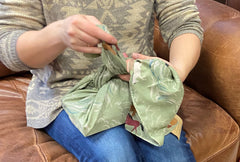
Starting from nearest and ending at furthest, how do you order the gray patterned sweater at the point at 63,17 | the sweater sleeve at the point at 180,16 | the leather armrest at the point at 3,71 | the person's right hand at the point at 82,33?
the person's right hand at the point at 82,33, the gray patterned sweater at the point at 63,17, the sweater sleeve at the point at 180,16, the leather armrest at the point at 3,71

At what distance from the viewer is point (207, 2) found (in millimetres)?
1005

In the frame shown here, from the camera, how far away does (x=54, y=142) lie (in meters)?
0.66

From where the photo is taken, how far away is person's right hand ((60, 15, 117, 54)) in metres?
0.46

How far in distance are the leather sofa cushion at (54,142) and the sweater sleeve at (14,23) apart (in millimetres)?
194

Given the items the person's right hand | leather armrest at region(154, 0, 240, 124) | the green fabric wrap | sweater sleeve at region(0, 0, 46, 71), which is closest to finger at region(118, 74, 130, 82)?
the green fabric wrap

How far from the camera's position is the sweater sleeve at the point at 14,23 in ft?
1.83

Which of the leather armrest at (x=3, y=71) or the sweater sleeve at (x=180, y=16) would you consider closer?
the sweater sleeve at (x=180, y=16)

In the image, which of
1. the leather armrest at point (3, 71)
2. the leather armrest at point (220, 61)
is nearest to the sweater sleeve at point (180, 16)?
the leather armrest at point (220, 61)

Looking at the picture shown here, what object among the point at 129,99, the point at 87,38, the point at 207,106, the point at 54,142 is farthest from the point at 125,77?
the point at 207,106

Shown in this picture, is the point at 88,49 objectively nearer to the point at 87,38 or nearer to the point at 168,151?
the point at 87,38

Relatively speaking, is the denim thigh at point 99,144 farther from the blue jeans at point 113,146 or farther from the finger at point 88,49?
the finger at point 88,49

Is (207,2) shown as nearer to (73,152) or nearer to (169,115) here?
(169,115)

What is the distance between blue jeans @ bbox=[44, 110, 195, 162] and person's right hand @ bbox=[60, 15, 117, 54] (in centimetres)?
21

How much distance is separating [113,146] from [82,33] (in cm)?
26
